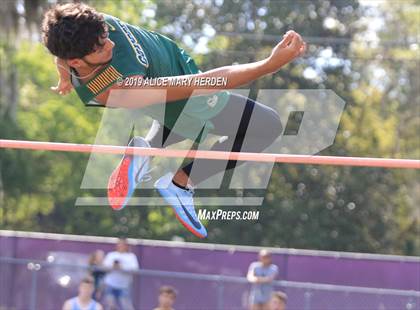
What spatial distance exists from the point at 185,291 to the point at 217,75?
558cm

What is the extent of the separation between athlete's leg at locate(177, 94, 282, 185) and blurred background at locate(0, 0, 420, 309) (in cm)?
1101

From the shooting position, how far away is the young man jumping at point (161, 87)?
4.84 meters

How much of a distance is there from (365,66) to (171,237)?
5611mm

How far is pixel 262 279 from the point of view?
399 inches

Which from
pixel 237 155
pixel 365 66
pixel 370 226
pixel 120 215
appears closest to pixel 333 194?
pixel 370 226

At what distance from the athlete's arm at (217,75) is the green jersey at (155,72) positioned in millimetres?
70

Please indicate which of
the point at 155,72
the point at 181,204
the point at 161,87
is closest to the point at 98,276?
the point at 181,204

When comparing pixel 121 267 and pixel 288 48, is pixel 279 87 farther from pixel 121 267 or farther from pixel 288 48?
pixel 288 48

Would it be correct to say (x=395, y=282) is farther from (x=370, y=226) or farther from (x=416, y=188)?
(x=416, y=188)

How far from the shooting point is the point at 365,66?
2102cm

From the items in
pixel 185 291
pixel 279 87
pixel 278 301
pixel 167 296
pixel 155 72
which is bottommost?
pixel 278 301

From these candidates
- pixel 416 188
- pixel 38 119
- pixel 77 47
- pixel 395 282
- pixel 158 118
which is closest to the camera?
pixel 77 47

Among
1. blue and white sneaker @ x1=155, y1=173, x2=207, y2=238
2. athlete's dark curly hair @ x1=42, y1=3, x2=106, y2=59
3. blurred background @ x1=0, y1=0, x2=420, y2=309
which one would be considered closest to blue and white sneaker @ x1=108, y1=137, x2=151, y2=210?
blue and white sneaker @ x1=155, y1=173, x2=207, y2=238

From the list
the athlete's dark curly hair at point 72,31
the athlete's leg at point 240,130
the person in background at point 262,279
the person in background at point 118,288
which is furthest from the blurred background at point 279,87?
the athlete's dark curly hair at point 72,31
